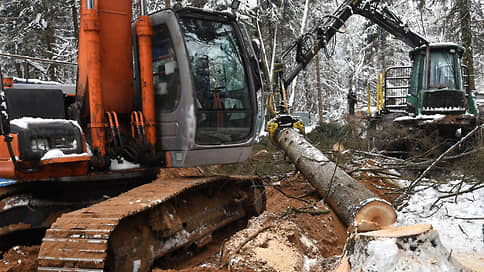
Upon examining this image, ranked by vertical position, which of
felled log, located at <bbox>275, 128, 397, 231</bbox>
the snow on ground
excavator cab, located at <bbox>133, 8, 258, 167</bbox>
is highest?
excavator cab, located at <bbox>133, 8, 258, 167</bbox>

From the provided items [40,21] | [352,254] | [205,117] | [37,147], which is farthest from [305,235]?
[40,21]

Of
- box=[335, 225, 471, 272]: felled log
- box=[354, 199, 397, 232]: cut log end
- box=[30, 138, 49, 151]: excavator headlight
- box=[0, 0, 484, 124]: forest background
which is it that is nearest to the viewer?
box=[335, 225, 471, 272]: felled log

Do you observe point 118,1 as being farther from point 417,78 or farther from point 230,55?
point 417,78

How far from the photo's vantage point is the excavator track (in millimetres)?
2850

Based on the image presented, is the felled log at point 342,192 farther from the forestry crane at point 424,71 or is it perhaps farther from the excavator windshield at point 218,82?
the forestry crane at point 424,71

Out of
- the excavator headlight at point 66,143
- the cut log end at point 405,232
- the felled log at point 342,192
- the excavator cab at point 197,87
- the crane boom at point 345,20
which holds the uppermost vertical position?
the crane boom at point 345,20

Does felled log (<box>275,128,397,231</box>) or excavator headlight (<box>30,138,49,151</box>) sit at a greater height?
excavator headlight (<box>30,138,49,151</box>)

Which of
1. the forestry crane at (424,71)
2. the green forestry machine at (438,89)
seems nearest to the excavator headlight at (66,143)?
the forestry crane at (424,71)

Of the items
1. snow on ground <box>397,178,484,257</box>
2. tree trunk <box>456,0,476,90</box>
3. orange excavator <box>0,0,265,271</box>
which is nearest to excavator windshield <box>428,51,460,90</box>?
snow on ground <box>397,178,484,257</box>

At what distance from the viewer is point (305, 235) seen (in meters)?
4.65

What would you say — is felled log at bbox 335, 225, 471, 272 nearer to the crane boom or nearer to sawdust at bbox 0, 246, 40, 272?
sawdust at bbox 0, 246, 40, 272

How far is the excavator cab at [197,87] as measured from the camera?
4059 millimetres

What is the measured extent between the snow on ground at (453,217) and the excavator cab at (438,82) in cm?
320

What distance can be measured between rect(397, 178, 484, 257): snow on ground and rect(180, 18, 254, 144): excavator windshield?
2.04m
